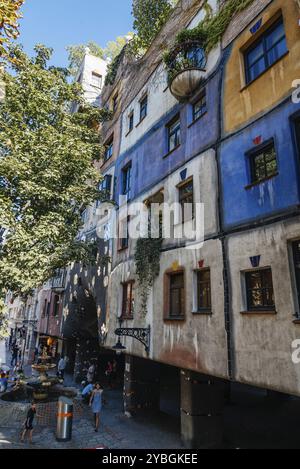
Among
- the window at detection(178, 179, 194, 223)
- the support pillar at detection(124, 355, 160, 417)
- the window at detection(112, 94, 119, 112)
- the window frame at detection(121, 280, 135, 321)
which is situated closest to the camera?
the window at detection(178, 179, 194, 223)

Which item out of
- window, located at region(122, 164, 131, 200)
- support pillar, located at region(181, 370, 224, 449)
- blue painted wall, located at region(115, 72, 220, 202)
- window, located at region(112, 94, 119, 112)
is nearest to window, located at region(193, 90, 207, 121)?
blue painted wall, located at region(115, 72, 220, 202)

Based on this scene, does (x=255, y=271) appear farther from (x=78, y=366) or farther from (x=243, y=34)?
(x=78, y=366)

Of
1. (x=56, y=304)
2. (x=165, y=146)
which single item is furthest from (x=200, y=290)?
(x=56, y=304)

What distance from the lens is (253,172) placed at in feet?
27.2

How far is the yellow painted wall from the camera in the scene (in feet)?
24.7

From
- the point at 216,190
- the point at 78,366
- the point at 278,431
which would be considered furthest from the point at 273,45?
the point at 78,366

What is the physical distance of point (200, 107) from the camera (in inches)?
447

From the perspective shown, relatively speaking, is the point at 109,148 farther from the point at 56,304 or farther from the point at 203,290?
the point at 56,304

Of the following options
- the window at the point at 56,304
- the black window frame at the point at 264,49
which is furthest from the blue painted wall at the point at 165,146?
the window at the point at 56,304

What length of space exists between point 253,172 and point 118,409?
45.5 ft

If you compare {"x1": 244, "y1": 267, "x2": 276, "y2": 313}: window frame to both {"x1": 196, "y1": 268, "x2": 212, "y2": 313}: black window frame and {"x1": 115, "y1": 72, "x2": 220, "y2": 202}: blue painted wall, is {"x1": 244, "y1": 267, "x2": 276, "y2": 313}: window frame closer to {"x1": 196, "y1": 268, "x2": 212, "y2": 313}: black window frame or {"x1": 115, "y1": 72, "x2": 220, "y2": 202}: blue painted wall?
{"x1": 196, "y1": 268, "x2": 212, "y2": 313}: black window frame

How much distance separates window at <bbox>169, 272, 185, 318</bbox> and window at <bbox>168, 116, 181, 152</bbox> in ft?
17.9

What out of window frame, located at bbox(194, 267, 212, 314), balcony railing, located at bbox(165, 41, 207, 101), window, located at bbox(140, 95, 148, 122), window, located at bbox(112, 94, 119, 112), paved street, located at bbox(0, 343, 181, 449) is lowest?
paved street, located at bbox(0, 343, 181, 449)

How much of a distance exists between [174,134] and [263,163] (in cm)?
596
